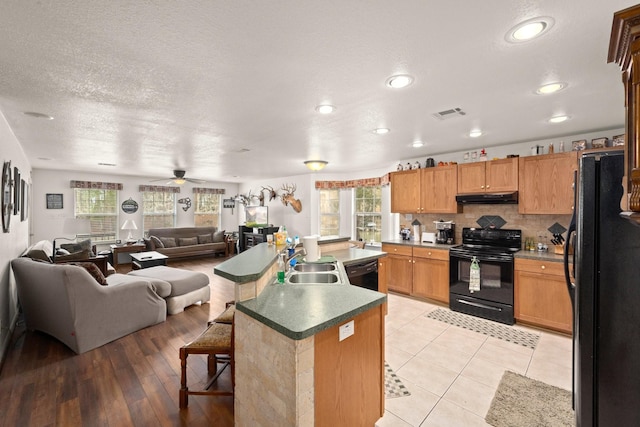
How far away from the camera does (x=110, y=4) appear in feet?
4.09

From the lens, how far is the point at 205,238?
838 centimetres

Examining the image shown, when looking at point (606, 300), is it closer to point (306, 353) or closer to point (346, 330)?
point (346, 330)

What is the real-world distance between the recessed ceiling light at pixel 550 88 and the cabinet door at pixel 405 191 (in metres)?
2.47

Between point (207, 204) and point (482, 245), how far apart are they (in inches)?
311

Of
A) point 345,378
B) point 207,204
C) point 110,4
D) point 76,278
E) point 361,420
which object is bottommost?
point 361,420

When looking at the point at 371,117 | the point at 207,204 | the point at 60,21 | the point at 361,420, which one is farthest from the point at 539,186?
the point at 207,204

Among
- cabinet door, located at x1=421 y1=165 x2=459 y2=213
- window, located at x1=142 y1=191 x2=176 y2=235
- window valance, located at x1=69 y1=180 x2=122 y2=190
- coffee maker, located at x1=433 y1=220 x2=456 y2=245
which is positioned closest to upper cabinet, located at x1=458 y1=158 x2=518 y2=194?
cabinet door, located at x1=421 y1=165 x2=459 y2=213

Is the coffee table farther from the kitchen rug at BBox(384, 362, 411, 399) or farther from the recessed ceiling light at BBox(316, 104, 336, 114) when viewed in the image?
the kitchen rug at BBox(384, 362, 411, 399)

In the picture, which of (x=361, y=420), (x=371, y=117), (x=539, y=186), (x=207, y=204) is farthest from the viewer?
(x=207, y=204)

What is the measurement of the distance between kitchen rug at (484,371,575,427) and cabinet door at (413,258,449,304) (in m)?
1.74

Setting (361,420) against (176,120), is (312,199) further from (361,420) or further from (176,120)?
(361,420)

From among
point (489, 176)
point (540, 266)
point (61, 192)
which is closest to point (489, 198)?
point (489, 176)

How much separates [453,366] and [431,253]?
6.20 ft

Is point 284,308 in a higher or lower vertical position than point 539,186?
lower
